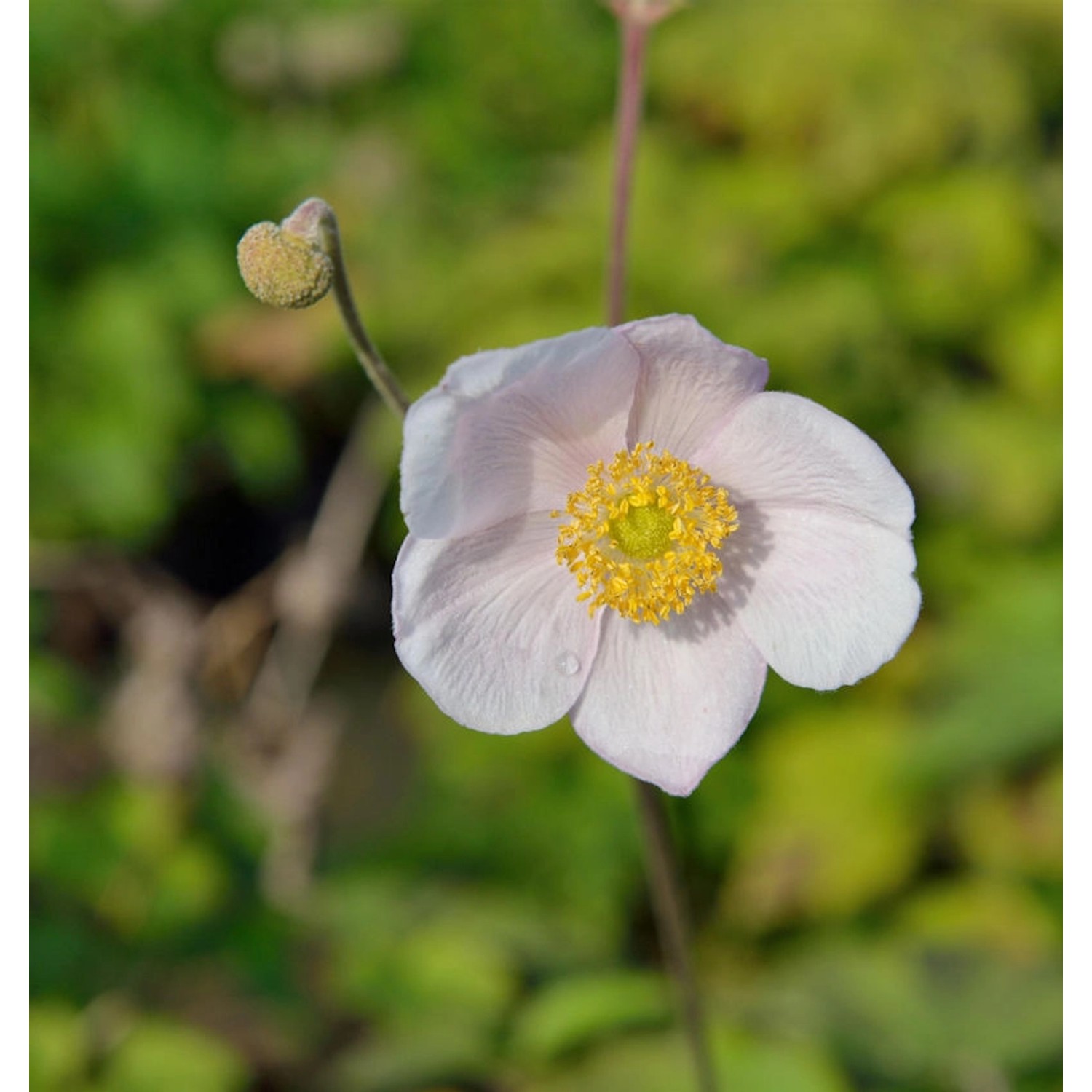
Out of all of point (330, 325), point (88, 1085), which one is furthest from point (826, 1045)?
point (330, 325)

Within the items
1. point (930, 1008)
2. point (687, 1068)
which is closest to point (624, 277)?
point (687, 1068)

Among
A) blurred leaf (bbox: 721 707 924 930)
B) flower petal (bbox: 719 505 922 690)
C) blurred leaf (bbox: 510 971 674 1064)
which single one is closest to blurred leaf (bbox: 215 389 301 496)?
blurred leaf (bbox: 721 707 924 930)

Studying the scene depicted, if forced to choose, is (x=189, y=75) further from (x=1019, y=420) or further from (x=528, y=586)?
(x=528, y=586)

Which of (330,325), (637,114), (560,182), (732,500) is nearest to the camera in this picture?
(732,500)

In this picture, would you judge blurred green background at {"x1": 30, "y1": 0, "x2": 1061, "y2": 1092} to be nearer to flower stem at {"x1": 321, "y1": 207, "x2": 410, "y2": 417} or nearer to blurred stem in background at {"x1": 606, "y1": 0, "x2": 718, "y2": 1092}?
blurred stem in background at {"x1": 606, "y1": 0, "x2": 718, "y2": 1092}

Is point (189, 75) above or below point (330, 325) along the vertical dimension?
above

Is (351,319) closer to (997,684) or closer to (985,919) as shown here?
(997,684)
